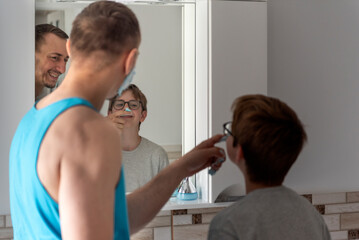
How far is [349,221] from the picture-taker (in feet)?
5.81

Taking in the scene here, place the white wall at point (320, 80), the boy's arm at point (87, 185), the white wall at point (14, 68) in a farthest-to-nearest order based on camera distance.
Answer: the white wall at point (320, 80), the white wall at point (14, 68), the boy's arm at point (87, 185)

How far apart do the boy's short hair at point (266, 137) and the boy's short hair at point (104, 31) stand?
1.01 feet

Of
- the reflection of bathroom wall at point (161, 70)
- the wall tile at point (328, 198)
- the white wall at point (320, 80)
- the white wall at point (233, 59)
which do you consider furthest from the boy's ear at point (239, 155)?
the wall tile at point (328, 198)

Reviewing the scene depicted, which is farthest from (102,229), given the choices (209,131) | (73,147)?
(209,131)

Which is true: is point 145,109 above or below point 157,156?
above

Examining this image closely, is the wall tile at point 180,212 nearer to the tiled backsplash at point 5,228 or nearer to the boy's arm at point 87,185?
the tiled backsplash at point 5,228

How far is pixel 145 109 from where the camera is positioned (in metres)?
1.56

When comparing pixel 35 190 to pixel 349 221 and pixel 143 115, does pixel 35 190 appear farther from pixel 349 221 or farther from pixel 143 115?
pixel 349 221

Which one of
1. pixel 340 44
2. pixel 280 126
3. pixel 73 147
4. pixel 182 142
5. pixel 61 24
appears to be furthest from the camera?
pixel 340 44

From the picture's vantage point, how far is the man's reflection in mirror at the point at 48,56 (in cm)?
145

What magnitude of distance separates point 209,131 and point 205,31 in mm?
332

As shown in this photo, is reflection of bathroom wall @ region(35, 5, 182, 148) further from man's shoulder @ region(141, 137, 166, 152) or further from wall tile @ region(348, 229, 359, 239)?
wall tile @ region(348, 229, 359, 239)

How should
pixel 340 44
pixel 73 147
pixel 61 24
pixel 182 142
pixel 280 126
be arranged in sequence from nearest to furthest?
pixel 73 147, pixel 280 126, pixel 61 24, pixel 182 142, pixel 340 44

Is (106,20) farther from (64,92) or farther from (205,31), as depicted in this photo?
(205,31)
